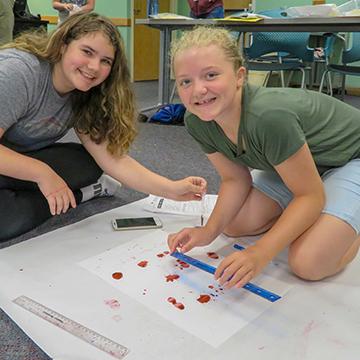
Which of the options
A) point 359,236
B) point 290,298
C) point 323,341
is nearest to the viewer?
point 323,341

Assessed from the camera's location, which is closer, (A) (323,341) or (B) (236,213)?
(A) (323,341)

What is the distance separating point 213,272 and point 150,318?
7.4 inches

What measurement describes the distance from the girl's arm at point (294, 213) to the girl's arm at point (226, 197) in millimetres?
159

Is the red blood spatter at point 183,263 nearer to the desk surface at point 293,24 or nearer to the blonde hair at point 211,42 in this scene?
the blonde hair at point 211,42

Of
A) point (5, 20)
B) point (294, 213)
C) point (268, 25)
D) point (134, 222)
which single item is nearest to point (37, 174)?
point (134, 222)

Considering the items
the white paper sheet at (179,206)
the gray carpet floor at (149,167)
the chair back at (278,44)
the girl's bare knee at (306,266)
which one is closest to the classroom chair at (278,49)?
the chair back at (278,44)

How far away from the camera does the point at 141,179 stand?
1.29 metres

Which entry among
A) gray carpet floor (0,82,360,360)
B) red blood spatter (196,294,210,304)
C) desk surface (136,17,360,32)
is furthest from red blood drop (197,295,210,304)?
desk surface (136,17,360,32)

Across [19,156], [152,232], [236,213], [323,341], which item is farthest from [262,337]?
[19,156]

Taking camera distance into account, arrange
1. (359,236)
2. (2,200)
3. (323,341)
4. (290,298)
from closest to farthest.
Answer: (323,341) < (290,298) < (359,236) < (2,200)

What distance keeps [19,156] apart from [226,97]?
539mm

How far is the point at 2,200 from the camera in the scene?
117 cm

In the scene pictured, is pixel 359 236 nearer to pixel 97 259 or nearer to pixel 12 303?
pixel 97 259

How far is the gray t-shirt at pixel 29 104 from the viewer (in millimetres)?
1088
